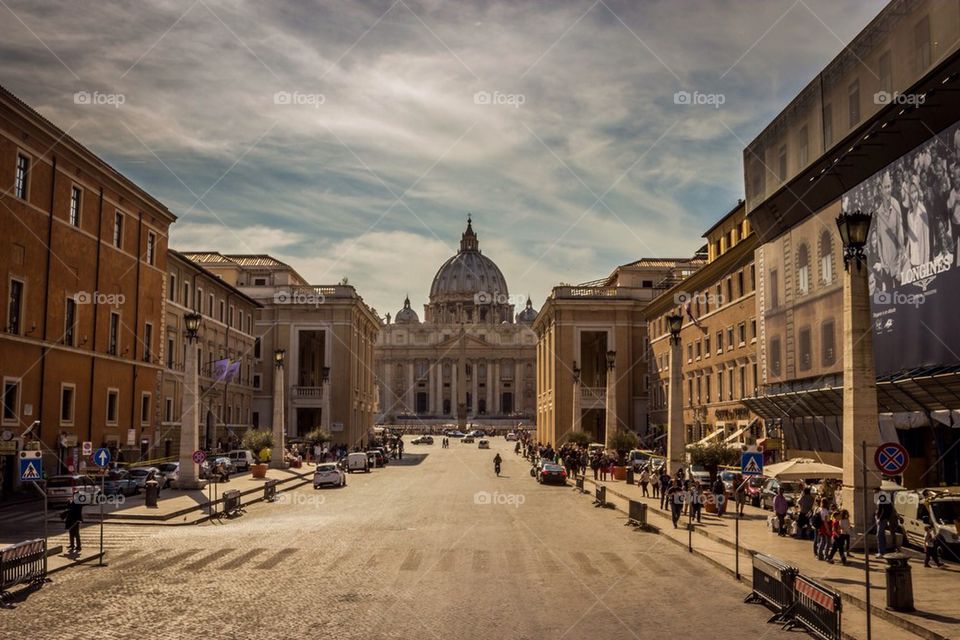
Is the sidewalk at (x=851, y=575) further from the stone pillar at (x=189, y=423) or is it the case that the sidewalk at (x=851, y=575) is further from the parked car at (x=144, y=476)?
the parked car at (x=144, y=476)

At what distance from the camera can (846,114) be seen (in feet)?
106

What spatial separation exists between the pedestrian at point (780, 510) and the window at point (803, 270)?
14.8 metres

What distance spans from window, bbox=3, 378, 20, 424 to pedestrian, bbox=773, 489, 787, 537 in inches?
1132

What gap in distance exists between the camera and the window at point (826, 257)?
34.8 metres

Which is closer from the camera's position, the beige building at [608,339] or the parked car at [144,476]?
the parked car at [144,476]

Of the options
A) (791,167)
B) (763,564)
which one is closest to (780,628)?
(763,564)

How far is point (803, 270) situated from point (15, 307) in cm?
3273

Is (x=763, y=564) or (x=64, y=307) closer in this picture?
(x=763, y=564)

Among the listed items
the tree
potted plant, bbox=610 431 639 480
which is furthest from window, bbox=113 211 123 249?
the tree

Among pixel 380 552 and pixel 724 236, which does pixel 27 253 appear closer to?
pixel 380 552

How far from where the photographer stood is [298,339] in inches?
3514

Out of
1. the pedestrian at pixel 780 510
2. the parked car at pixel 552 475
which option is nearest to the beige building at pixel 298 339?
the parked car at pixel 552 475

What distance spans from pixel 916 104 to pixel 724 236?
3114 centimetres

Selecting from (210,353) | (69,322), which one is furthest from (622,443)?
(69,322)
